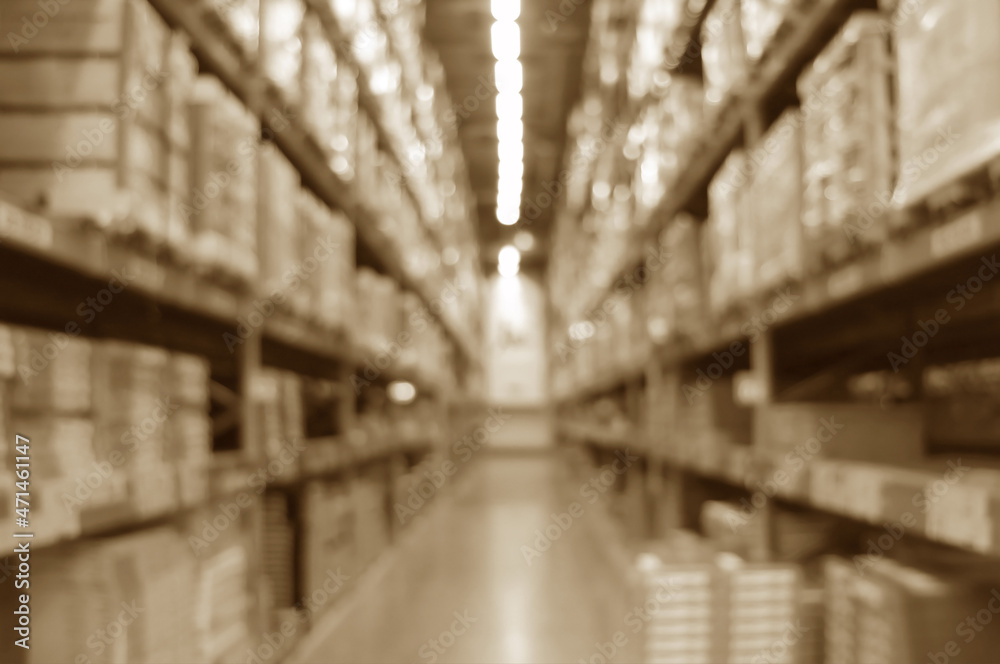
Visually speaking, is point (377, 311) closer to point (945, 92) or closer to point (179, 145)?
point (179, 145)

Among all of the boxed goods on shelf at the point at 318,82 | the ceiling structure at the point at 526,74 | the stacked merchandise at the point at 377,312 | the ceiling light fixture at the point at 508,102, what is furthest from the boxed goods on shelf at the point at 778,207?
the ceiling structure at the point at 526,74

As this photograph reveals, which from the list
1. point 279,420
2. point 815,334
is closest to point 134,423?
point 279,420

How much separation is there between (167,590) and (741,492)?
9.71 ft

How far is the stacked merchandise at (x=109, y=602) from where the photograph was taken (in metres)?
1.49

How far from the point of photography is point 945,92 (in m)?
1.31

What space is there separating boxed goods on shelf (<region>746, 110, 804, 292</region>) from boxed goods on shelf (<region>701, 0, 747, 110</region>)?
0.39 meters

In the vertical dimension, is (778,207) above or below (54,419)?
above

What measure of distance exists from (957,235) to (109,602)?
1525 mm

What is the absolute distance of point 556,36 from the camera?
24.8 feet

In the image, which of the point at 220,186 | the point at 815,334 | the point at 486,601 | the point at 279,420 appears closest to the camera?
the point at 220,186

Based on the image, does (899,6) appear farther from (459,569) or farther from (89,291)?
(459,569)

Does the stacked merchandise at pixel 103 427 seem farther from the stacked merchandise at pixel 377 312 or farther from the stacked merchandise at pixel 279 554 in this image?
the stacked merchandise at pixel 377 312

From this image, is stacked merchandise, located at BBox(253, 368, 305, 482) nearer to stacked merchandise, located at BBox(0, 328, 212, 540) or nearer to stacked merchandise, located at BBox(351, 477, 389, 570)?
stacked merchandise, located at BBox(0, 328, 212, 540)

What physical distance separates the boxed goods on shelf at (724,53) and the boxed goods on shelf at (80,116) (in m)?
1.68
